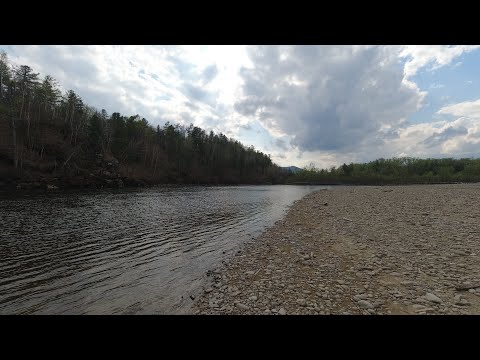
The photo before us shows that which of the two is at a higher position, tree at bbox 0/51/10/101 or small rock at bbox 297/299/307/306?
tree at bbox 0/51/10/101

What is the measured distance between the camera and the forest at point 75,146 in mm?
49750

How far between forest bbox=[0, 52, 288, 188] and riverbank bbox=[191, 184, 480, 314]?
51323mm

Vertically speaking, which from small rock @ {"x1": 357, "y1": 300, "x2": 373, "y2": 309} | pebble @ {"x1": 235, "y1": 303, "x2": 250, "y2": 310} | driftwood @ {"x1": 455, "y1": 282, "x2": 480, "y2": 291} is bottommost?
pebble @ {"x1": 235, "y1": 303, "x2": 250, "y2": 310}

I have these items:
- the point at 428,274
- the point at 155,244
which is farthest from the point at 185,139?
the point at 428,274

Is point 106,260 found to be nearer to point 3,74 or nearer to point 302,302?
point 302,302

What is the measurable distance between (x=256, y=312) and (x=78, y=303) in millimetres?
5519

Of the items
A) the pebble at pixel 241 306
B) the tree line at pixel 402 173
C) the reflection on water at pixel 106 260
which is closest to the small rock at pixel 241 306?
the pebble at pixel 241 306

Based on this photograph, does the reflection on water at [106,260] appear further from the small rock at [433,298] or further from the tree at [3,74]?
the tree at [3,74]

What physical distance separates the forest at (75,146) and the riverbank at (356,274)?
168ft

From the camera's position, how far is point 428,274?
714 centimetres

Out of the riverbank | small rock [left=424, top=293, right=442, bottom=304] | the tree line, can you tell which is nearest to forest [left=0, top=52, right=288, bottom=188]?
the riverbank

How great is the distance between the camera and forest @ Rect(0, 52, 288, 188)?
163ft

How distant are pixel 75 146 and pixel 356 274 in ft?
255

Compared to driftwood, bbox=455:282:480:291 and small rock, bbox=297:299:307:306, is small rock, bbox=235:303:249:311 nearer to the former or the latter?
small rock, bbox=297:299:307:306
